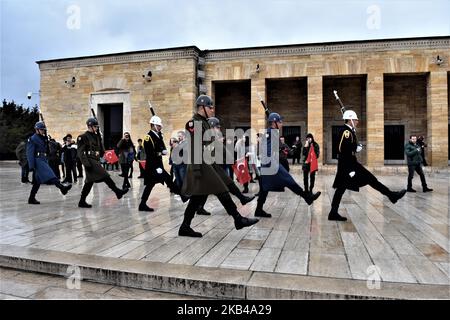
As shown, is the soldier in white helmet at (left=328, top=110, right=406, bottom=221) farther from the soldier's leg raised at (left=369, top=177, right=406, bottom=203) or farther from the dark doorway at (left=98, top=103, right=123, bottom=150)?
the dark doorway at (left=98, top=103, right=123, bottom=150)

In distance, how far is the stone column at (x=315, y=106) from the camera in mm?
19672

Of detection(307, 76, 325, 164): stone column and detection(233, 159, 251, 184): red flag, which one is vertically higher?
detection(307, 76, 325, 164): stone column

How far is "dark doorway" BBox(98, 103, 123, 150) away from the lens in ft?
78.6

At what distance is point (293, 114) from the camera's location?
78.9 feet

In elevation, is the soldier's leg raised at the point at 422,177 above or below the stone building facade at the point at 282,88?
below

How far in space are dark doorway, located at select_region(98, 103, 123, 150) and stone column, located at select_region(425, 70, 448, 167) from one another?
19.3m

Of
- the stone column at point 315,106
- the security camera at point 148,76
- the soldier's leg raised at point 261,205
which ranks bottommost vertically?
the soldier's leg raised at point 261,205

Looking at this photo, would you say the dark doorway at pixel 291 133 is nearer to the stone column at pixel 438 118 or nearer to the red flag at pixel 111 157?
the stone column at pixel 438 118

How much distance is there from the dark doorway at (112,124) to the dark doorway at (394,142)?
1824 cm

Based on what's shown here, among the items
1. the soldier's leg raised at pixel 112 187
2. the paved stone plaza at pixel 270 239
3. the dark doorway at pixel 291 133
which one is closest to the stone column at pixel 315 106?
the dark doorway at pixel 291 133

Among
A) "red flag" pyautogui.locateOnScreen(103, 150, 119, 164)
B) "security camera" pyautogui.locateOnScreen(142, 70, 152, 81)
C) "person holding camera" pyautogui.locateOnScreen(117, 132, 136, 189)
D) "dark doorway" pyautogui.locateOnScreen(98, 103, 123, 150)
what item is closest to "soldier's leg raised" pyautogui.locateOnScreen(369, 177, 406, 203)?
"person holding camera" pyautogui.locateOnScreen(117, 132, 136, 189)

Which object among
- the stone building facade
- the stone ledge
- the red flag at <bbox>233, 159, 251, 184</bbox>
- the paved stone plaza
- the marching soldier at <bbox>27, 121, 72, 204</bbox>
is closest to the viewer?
the stone ledge

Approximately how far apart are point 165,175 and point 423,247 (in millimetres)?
4729
